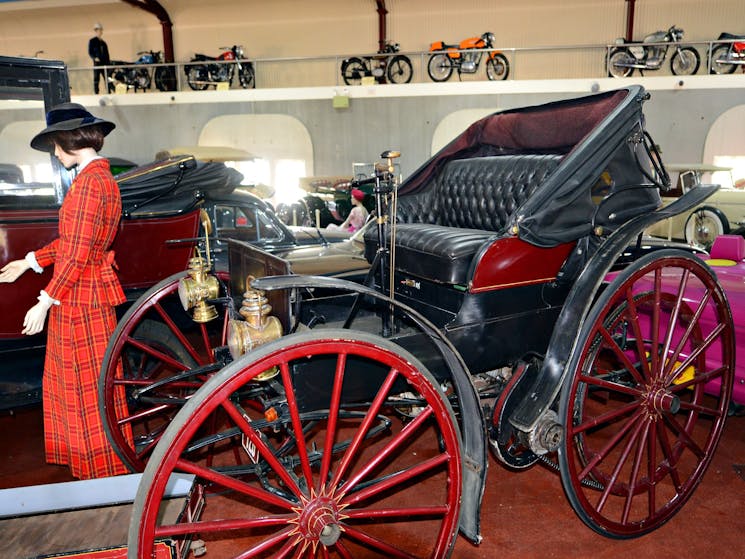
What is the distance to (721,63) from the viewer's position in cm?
1232

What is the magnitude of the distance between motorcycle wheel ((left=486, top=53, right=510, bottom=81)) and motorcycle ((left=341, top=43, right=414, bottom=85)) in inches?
70.5

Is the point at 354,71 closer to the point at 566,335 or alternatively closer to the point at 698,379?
the point at 698,379

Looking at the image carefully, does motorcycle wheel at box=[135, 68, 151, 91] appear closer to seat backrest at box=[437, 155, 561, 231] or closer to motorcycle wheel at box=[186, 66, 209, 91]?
motorcycle wheel at box=[186, 66, 209, 91]

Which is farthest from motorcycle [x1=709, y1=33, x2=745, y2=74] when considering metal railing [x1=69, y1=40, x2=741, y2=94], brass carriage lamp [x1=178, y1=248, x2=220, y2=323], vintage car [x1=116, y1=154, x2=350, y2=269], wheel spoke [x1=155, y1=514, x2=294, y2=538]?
wheel spoke [x1=155, y1=514, x2=294, y2=538]

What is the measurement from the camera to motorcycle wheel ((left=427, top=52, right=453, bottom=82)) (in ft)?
43.2

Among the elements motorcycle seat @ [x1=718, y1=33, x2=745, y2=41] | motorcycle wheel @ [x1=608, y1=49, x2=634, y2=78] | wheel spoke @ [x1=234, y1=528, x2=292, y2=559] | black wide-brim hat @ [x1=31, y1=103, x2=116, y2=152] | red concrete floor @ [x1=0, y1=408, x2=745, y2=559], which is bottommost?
red concrete floor @ [x1=0, y1=408, x2=745, y2=559]

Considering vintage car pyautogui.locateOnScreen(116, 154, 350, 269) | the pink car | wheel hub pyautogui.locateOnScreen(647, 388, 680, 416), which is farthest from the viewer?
vintage car pyautogui.locateOnScreen(116, 154, 350, 269)

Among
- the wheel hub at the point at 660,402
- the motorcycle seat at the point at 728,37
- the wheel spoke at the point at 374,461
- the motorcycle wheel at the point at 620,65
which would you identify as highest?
the motorcycle seat at the point at 728,37

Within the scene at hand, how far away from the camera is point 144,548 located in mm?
1463

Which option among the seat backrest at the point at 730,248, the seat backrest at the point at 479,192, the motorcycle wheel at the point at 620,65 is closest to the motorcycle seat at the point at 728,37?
the motorcycle wheel at the point at 620,65

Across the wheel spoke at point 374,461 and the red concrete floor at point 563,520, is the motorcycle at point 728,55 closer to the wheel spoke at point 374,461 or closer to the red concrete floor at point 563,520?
the red concrete floor at point 563,520

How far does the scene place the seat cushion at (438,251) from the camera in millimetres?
2240

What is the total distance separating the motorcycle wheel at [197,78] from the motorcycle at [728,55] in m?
10.9

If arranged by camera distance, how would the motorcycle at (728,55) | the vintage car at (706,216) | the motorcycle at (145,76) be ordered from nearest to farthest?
the vintage car at (706,216)
the motorcycle at (728,55)
the motorcycle at (145,76)
